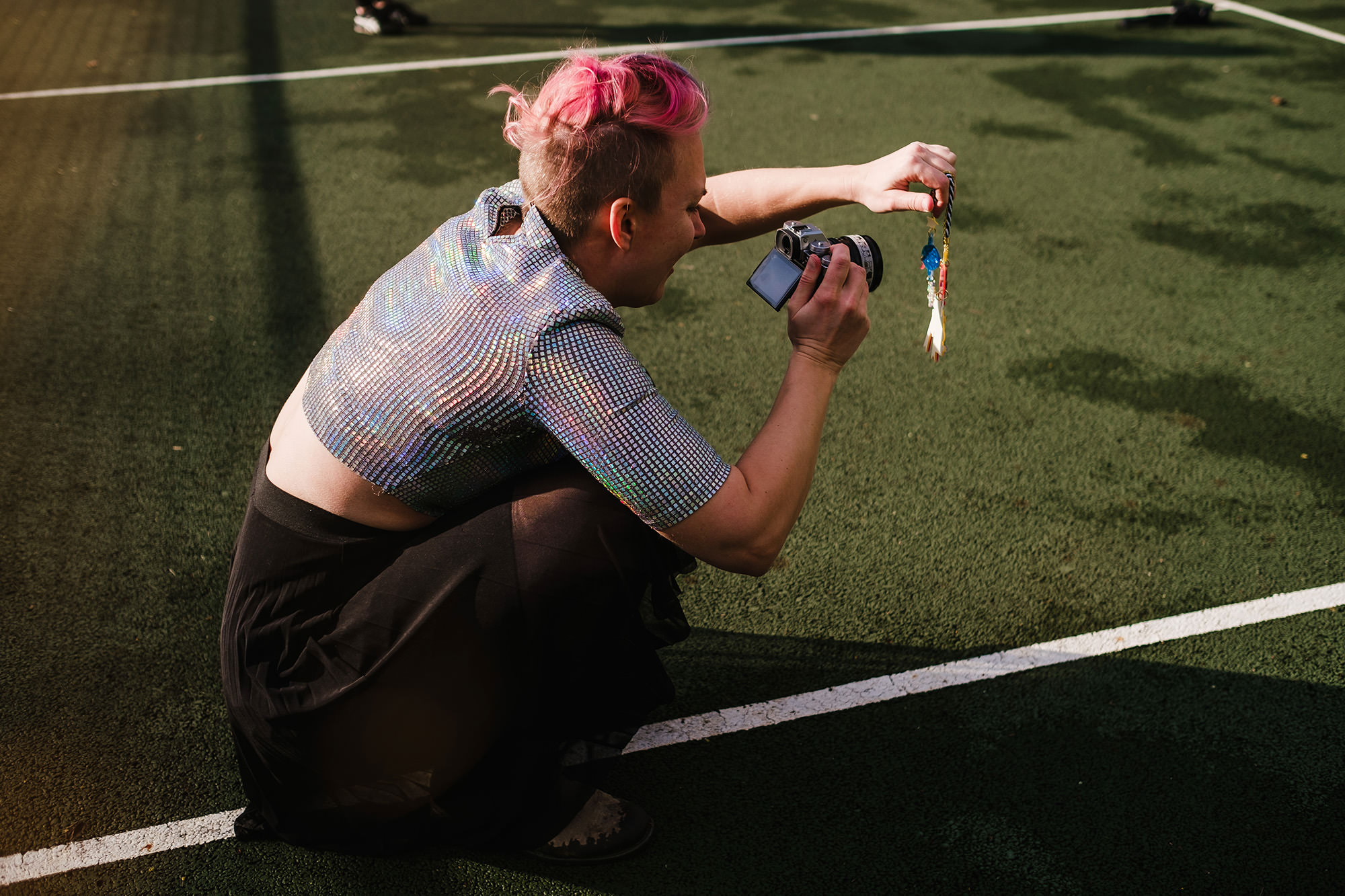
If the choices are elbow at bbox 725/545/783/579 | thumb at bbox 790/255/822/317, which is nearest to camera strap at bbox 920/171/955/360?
thumb at bbox 790/255/822/317

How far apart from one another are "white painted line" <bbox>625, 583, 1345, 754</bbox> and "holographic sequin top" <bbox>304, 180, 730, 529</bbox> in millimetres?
957

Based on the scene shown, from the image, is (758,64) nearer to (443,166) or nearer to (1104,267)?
(443,166)

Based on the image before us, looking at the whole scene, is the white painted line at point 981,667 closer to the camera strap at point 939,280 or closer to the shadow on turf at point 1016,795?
the shadow on turf at point 1016,795

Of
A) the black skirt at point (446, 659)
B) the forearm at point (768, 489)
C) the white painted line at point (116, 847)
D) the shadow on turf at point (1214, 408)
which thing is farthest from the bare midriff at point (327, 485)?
the shadow on turf at point (1214, 408)

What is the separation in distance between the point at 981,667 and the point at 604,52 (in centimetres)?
513

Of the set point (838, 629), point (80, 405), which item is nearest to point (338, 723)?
point (838, 629)

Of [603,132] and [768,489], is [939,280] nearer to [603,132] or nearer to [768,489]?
[768,489]

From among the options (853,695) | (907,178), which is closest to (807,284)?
(907,178)

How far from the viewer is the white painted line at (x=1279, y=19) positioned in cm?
714

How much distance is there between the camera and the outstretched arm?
209cm

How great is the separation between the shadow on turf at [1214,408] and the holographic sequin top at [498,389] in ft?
7.93

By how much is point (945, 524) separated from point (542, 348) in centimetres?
180

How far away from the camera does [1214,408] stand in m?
3.41

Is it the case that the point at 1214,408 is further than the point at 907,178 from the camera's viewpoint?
Yes
